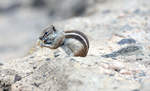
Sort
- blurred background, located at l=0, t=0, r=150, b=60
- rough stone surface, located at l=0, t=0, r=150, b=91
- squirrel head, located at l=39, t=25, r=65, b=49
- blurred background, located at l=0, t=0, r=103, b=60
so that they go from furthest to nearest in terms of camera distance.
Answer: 1. blurred background, located at l=0, t=0, r=103, b=60
2. blurred background, located at l=0, t=0, r=150, b=60
3. squirrel head, located at l=39, t=25, r=65, b=49
4. rough stone surface, located at l=0, t=0, r=150, b=91

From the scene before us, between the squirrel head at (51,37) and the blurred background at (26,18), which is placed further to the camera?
the blurred background at (26,18)

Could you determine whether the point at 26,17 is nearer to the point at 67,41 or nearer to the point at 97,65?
the point at 67,41

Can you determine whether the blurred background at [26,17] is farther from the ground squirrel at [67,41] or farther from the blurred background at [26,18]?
the ground squirrel at [67,41]

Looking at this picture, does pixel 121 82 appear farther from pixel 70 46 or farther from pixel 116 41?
pixel 116 41

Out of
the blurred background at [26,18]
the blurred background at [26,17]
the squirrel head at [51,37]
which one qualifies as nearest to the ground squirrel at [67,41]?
the squirrel head at [51,37]

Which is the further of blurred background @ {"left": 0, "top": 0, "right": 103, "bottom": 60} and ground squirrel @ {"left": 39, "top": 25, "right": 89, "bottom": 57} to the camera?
blurred background @ {"left": 0, "top": 0, "right": 103, "bottom": 60}

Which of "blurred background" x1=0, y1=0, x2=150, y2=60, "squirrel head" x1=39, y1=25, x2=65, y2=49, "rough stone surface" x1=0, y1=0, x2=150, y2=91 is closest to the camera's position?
"rough stone surface" x1=0, y1=0, x2=150, y2=91

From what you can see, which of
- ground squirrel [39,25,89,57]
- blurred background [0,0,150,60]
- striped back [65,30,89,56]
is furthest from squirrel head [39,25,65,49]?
blurred background [0,0,150,60]

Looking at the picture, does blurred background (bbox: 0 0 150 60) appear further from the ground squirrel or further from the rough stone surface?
the ground squirrel

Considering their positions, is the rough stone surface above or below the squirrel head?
below
